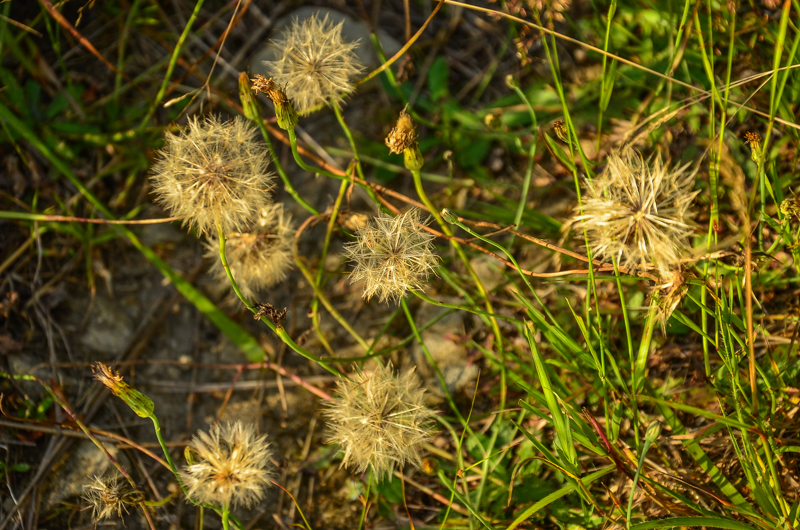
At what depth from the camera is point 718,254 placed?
5.38 feet

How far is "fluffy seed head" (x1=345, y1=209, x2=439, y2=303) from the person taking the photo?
1.70 m

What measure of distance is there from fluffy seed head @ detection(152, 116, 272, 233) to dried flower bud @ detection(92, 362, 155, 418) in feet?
1.90

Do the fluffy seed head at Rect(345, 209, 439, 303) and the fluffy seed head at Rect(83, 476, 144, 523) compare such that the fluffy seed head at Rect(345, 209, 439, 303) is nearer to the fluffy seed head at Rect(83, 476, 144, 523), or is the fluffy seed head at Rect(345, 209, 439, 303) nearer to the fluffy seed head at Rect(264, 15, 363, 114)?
the fluffy seed head at Rect(264, 15, 363, 114)

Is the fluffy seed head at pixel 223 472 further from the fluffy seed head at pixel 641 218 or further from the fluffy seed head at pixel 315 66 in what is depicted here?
the fluffy seed head at pixel 641 218

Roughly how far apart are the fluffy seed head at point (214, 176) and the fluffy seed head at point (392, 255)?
0.46 metres

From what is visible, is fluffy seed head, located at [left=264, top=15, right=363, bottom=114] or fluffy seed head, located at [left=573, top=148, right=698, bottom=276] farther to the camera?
fluffy seed head, located at [left=264, top=15, right=363, bottom=114]

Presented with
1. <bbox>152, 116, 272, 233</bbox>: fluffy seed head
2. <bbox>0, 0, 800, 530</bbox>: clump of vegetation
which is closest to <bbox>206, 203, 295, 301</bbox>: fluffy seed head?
<bbox>0, 0, 800, 530</bbox>: clump of vegetation

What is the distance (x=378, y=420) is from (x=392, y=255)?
2.05 feet

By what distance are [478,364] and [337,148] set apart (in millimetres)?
1374

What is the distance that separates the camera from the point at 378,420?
1863 mm

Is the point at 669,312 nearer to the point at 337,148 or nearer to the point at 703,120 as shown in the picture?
the point at 703,120

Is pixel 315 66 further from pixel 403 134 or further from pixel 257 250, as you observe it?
pixel 257 250

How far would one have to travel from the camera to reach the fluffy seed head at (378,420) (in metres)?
1.86

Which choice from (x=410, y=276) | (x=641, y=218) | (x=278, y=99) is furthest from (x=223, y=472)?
(x=641, y=218)
